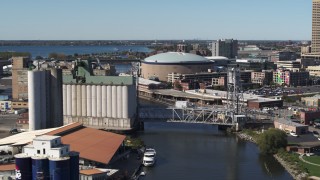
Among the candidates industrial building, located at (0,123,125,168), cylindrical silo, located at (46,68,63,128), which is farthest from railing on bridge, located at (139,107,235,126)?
industrial building, located at (0,123,125,168)

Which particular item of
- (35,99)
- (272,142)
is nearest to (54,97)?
(35,99)

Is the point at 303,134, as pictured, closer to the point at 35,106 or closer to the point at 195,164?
the point at 195,164

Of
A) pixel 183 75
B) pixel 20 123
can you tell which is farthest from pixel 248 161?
pixel 183 75

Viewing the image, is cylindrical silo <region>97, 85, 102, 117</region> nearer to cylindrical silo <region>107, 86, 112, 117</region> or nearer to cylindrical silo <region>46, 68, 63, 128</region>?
cylindrical silo <region>107, 86, 112, 117</region>

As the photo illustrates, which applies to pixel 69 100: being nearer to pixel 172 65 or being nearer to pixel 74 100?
pixel 74 100

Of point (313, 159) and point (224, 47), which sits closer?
point (313, 159)
